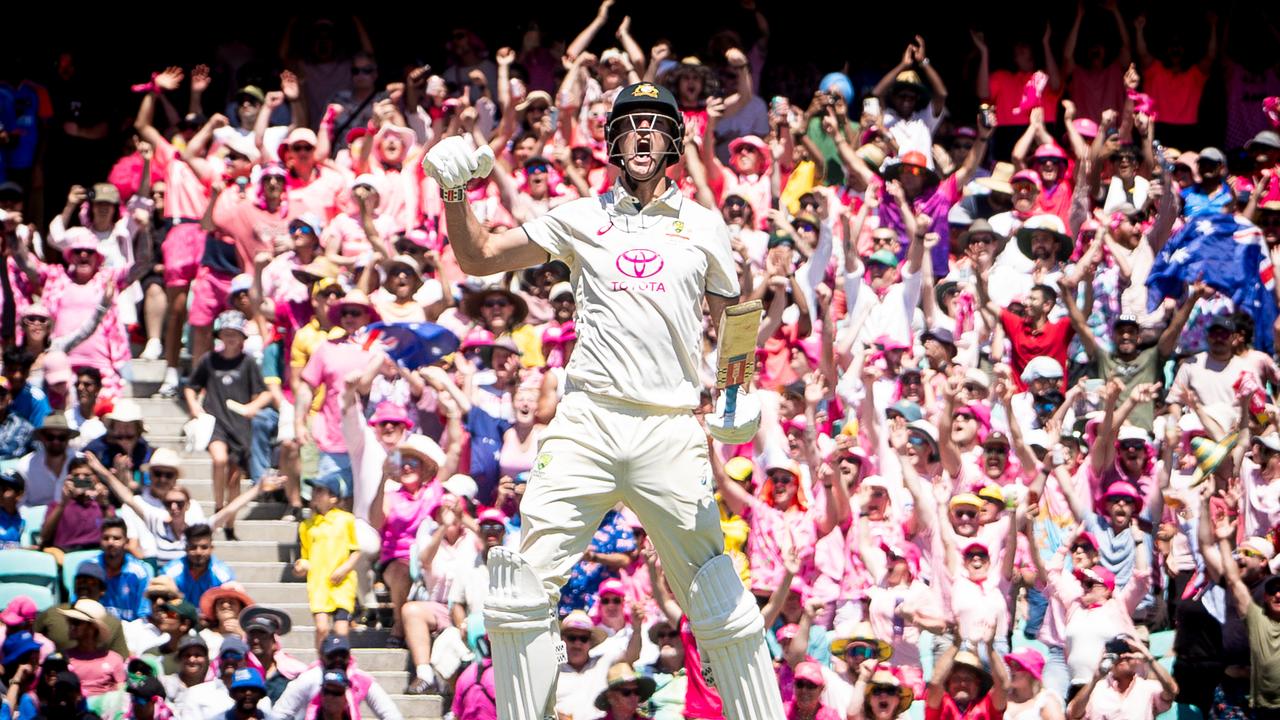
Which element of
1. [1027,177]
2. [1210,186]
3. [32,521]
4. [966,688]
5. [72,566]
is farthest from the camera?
[1027,177]

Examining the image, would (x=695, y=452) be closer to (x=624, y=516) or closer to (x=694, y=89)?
(x=624, y=516)

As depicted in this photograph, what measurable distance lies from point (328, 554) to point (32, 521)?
2.07 m

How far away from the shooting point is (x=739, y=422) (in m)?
8.84

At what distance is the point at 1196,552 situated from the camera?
563 inches

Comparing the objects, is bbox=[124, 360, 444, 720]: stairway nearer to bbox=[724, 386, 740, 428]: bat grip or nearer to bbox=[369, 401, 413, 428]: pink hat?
bbox=[369, 401, 413, 428]: pink hat

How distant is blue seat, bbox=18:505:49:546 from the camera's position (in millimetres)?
14906

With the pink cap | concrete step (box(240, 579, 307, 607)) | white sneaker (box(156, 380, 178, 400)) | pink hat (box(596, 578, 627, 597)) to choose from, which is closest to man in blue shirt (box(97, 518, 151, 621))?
concrete step (box(240, 579, 307, 607))

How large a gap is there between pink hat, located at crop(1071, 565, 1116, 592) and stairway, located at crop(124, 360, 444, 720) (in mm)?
3803

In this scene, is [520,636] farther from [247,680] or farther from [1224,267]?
[1224,267]

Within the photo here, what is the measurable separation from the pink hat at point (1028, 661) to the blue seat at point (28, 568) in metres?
5.80

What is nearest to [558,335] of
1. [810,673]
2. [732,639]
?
[810,673]

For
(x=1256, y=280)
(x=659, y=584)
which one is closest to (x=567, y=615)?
(x=659, y=584)

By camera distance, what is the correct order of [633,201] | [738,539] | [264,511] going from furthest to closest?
[264,511] → [738,539] → [633,201]

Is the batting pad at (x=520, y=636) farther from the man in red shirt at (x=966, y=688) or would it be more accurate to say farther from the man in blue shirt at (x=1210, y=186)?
the man in blue shirt at (x=1210, y=186)
